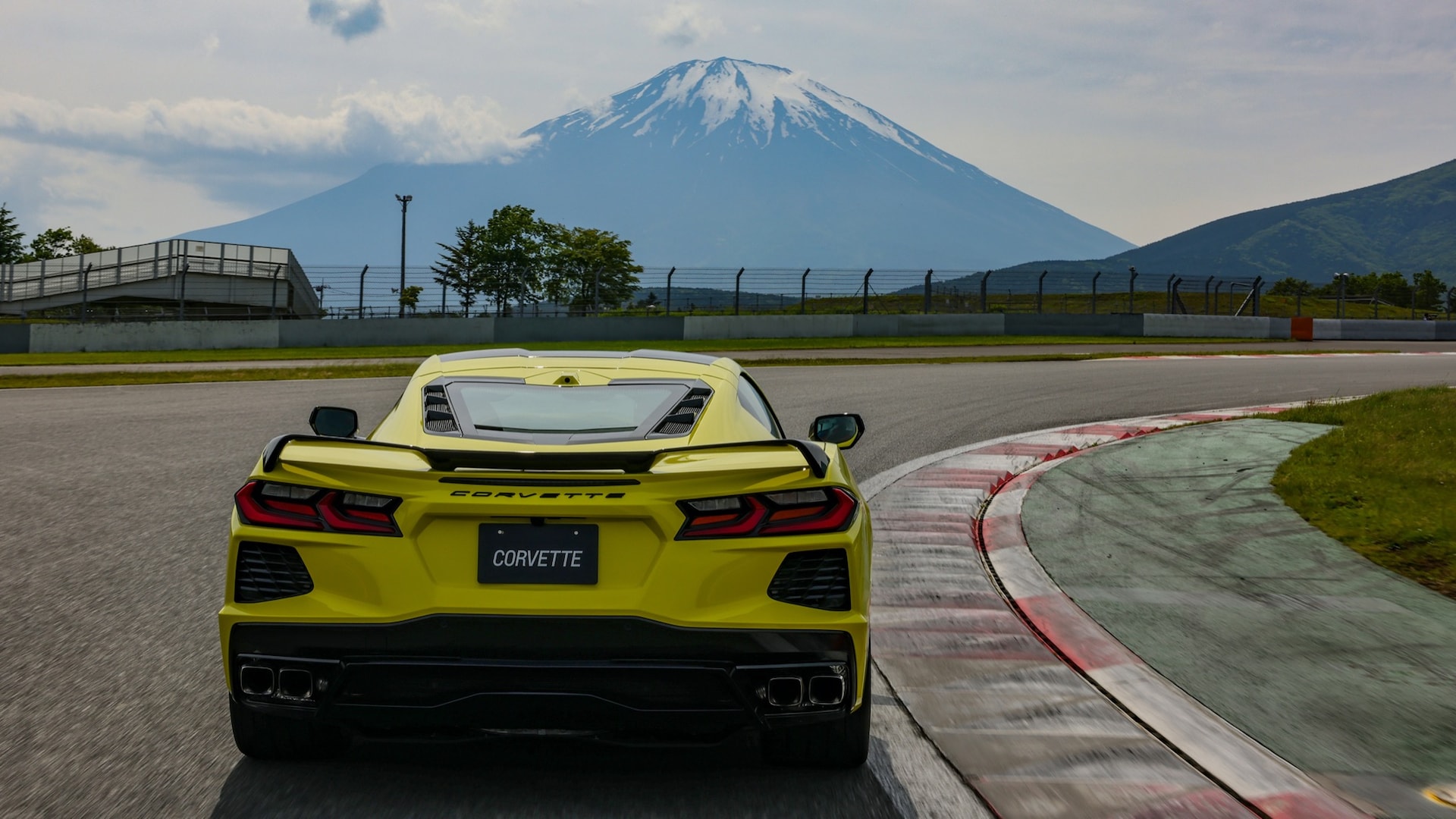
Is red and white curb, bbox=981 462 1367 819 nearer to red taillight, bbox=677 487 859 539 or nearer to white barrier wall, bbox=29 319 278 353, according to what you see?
red taillight, bbox=677 487 859 539

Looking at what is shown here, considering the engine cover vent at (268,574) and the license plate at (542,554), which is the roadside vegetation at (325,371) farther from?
the license plate at (542,554)

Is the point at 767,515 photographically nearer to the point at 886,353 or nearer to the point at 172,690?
the point at 172,690

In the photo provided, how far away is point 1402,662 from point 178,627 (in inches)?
194

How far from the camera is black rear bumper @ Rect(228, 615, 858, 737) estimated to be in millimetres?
3125

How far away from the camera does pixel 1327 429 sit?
1107cm

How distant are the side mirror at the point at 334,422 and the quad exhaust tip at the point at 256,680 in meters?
1.30

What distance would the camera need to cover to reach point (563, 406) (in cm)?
404

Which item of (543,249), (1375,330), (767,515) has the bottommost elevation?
(767,515)

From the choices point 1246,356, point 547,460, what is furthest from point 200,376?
point 1246,356

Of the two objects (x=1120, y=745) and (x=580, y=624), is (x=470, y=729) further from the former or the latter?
(x=1120, y=745)

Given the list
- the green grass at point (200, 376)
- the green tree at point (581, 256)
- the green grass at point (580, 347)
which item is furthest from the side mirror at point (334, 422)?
the green tree at point (581, 256)

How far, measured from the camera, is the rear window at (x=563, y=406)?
153 inches

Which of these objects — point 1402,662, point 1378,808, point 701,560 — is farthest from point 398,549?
point 1402,662

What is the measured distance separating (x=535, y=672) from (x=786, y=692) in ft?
2.15
